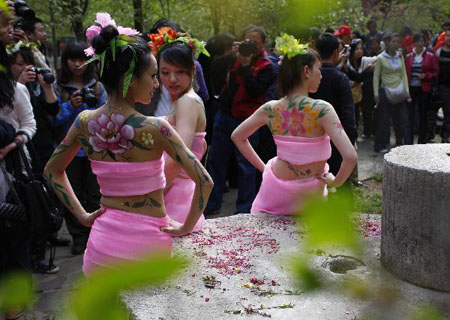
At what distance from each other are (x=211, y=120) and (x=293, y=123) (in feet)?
10.6

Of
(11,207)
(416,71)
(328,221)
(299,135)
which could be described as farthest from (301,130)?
(416,71)

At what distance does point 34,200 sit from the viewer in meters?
3.64

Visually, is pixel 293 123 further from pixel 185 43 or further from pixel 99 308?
pixel 99 308

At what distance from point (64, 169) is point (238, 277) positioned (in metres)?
1.10

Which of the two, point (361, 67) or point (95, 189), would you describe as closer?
point (95, 189)

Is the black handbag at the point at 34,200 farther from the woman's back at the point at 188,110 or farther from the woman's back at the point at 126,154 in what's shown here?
the woman's back at the point at 126,154

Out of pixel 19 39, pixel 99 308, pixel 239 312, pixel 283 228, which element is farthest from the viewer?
pixel 19 39

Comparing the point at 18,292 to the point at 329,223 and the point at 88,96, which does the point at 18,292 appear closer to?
the point at 329,223

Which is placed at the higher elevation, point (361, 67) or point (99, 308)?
point (99, 308)

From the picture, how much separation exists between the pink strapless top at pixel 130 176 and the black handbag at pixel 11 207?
1158 millimetres

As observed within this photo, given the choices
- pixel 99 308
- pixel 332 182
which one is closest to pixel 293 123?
pixel 332 182

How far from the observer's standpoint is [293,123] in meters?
3.57

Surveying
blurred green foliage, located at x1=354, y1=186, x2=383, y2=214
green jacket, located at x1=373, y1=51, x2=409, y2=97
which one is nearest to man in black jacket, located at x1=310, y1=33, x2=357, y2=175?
blurred green foliage, located at x1=354, y1=186, x2=383, y2=214

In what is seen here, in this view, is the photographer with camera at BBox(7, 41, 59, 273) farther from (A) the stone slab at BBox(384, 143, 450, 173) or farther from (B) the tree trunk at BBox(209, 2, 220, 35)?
(A) the stone slab at BBox(384, 143, 450, 173)
